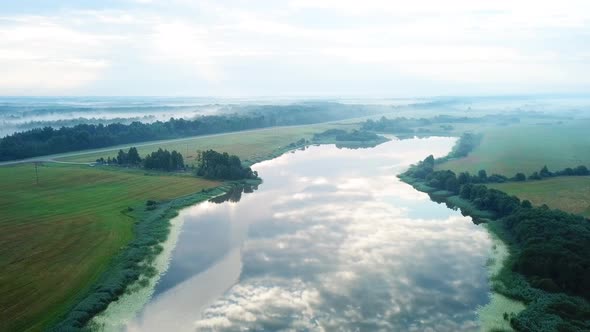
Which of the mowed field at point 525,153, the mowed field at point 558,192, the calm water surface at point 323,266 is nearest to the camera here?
the calm water surface at point 323,266

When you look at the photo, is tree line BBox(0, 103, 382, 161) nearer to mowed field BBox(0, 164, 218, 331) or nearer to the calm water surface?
mowed field BBox(0, 164, 218, 331)

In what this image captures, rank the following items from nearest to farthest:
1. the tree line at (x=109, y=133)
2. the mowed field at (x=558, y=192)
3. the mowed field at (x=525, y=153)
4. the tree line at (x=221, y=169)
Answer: the mowed field at (x=558, y=192), the tree line at (x=221, y=169), the mowed field at (x=525, y=153), the tree line at (x=109, y=133)

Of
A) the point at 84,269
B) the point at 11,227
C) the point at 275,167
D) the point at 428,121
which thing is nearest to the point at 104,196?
the point at 11,227

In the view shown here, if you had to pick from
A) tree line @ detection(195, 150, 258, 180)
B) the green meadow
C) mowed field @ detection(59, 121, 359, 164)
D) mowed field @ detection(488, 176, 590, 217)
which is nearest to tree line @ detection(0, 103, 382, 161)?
mowed field @ detection(59, 121, 359, 164)

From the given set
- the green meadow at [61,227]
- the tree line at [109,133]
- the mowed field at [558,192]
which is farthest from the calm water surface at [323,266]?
the tree line at [109,133]

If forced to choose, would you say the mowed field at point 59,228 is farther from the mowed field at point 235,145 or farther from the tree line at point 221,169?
the mowed field at point 235,145

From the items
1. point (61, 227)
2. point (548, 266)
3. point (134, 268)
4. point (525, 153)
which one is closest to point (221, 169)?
point (61, 227)
